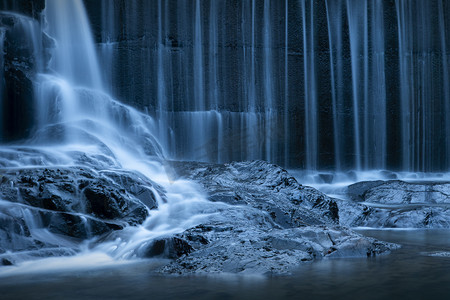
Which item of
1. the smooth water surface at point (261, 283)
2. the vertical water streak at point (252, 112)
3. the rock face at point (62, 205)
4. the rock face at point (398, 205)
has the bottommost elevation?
the rock face at point (398, 205)

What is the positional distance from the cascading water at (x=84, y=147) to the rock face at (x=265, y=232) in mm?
488

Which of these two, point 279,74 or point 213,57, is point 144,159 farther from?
point 279,74

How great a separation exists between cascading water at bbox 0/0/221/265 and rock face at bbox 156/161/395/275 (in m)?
0.49

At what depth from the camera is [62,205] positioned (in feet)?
19.2

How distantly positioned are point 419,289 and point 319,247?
4.28 ft

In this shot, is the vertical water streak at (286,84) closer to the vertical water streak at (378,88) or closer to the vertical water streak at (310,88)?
the vertical water streak at (310,88)

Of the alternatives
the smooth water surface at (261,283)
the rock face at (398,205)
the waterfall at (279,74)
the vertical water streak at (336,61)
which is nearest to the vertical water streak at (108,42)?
the waterfall at (279,74)

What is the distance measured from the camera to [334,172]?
43.2ft

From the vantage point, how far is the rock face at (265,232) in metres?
4.07

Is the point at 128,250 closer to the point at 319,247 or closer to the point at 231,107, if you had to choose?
the point at 319,247

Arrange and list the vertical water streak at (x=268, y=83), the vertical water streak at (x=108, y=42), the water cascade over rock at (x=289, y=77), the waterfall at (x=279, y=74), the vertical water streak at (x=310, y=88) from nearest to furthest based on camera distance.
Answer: the vertical water streak at (x=108, y=42) < the waterfall at (x=279, y=74) < the water cascade over rock at (x=289, y=77) < the vertical water streak at (x=268, y=83) < the vertical water streak at (x=310, y=88)

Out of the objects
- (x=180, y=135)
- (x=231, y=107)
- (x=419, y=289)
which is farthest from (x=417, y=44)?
(x=419, y=289)

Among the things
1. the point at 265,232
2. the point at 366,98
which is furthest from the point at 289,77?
the point at 265,232

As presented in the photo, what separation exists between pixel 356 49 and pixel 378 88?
131 centimetres
